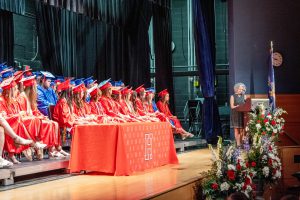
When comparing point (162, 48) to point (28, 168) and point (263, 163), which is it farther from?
point (28, 168)

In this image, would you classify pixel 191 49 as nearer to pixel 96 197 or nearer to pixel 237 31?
pixel 237 31

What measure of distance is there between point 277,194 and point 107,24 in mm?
6200

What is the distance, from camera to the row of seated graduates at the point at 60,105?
6038mm

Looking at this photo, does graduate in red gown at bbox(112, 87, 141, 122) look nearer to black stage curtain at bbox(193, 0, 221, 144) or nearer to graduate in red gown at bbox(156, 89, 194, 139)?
graduate in red gown at bbox(156, 89, 194, 139)

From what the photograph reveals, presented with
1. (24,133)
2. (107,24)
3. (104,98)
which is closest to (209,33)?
(107,24)

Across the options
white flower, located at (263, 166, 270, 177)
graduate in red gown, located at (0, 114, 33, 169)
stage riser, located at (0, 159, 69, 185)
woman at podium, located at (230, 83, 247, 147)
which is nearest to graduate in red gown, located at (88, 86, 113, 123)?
stage riser, located at (0, 159, 69, 185)

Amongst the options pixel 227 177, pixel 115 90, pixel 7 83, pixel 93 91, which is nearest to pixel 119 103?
pixel 115 90

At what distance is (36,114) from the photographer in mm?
6359

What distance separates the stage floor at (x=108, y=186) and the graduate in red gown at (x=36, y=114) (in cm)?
56

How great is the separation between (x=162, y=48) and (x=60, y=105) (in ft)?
18.6

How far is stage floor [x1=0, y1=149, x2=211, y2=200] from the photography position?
445 centimetres

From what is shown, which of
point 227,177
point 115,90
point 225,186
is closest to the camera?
point 225,186

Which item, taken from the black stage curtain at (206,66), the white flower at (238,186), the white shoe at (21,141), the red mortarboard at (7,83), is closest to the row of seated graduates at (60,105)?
the red mortarboard at (7,83)

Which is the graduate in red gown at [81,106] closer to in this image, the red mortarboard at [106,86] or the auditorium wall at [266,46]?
the red mortarboard at [106,86]
